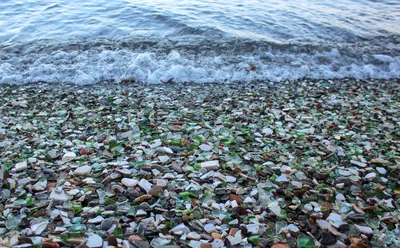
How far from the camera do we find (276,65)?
8.01 metres

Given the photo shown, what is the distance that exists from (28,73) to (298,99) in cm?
574

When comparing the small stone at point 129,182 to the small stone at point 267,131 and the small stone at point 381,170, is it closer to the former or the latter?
the small stone at point 267,131

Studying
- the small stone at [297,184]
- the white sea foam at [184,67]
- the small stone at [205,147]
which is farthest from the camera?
the white sea foam at [184,67]

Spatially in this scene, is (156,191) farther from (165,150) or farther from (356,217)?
(356,217)

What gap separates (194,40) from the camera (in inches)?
363

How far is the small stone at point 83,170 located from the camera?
3.49m

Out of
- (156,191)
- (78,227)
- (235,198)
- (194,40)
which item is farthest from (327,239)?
(194,40)

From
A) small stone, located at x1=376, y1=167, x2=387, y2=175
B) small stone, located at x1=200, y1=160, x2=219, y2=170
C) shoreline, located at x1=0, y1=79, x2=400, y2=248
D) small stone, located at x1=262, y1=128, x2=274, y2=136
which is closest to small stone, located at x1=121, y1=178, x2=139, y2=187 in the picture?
shoreline, located at x1=0, y1=79, x2=400, y2=248

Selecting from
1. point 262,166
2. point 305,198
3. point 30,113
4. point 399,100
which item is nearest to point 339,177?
point 305,198

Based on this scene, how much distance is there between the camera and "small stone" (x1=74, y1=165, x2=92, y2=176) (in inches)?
137

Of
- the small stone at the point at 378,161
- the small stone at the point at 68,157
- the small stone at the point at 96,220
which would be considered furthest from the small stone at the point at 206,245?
the small stone at the point at 378,161

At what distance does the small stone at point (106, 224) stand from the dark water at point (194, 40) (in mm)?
4476

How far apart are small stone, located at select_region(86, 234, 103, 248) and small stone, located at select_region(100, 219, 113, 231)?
0.11m

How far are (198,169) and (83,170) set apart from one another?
1271 mm
